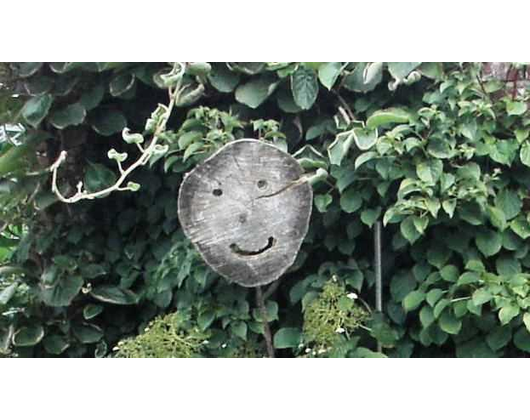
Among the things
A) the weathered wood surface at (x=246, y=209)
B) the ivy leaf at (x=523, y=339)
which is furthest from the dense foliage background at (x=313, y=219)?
the weathered wood surface at (x=246, y=209)

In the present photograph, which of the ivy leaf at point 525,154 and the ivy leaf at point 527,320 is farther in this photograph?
the ivy leaf at point 525,154

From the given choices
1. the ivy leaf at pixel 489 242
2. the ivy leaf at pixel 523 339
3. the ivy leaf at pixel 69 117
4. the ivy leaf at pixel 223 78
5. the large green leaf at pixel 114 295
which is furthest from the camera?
the large green leaf at pixel 114 295

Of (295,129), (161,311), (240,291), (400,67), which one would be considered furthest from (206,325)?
(400,67)

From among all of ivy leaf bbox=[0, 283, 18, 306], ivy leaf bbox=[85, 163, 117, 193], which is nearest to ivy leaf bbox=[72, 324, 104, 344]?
ivy leaf bbox=[0, 283, 18, 306]

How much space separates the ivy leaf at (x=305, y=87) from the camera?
7.59 ft

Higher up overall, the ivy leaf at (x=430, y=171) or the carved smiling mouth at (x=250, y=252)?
the ivy leaf at (x=430, y=171)

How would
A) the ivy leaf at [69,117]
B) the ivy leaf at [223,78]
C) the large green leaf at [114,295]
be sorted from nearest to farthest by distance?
the ivy leaf at [223,78] → the ivy leaf at [69,117] → the large green leaf at [114,295]

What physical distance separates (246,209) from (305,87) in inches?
23.3

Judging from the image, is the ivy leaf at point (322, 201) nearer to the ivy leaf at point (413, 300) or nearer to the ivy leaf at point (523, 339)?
the ivy leaf at point (413, 300)

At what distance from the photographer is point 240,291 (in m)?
2.37

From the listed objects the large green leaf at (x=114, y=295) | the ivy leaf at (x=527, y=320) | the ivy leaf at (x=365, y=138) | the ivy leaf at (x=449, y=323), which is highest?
the ivy leaf at (x=365, y=138)

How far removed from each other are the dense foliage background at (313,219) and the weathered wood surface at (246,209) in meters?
0.23

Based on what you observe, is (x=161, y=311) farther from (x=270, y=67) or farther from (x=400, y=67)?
(x=400, y=67)

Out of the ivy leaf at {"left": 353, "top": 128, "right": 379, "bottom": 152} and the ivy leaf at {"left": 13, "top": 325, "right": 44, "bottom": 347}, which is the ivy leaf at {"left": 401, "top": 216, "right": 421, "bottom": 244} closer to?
the ivy leaf at {"left": 353, "top": 128, "right": 379, "bottom": 152}
